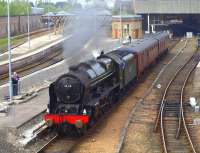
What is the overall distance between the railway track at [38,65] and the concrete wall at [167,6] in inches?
871

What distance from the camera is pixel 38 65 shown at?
44.2 meters

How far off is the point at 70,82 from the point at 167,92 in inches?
431

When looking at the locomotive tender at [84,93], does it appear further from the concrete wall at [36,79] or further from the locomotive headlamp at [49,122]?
the concrete wall at [36,79]

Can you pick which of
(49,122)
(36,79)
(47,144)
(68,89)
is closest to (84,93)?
(68,89)

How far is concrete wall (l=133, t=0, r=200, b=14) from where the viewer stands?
7125cm

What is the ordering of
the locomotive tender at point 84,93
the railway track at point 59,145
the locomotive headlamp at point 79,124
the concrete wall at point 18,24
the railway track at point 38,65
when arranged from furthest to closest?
1. the concrete wall at point 18,24
2. the railway track at point 38,65
3. the locomotive tender at point 84,93
4. the locomotive headlamp at point 79,124
5. the railway track at point 59,145

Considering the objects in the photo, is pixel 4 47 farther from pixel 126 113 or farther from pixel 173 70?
pixel 126 113

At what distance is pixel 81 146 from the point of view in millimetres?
17188

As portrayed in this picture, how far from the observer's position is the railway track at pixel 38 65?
35612mm

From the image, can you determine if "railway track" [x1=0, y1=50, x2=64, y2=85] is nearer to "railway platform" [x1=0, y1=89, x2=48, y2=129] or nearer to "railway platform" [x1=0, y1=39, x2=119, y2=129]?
"railway platform" [x1=0, y1=39, x2=119, y2=129]

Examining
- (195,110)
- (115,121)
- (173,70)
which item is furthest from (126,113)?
(173,70)

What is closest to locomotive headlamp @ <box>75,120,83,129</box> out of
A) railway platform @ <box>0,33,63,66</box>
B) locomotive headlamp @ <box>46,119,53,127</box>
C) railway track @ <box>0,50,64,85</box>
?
locomotive headlamp @ <box>46,119,53,127</box>

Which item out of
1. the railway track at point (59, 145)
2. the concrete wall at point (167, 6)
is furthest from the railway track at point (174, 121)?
the concrete wall at point (167, 6)

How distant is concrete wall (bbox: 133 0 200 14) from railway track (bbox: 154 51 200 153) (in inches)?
1630
